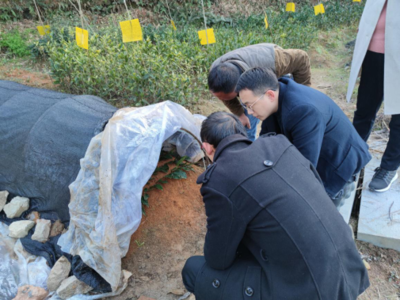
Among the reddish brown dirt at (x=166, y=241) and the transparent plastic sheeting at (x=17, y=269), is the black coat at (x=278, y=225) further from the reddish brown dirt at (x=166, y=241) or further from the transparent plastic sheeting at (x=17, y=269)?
the transparent plastic sheeting at (x=17, y=269)

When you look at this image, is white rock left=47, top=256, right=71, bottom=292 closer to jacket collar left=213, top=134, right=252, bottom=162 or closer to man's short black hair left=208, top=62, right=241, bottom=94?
jacket collar left=213, top=134, right=252, bottom=162

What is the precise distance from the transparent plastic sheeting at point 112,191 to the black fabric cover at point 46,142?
399 millimetres

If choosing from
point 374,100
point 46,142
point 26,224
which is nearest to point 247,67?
point 374,100

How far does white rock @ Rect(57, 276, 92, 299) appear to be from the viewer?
2260 mm

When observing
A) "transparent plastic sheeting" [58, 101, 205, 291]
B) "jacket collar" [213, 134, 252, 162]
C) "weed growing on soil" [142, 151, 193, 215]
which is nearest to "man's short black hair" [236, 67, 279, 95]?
"jacket collar" [213, 134, 252, 162]

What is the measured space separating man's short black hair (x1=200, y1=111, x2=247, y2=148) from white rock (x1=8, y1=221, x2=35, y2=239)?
2.13m

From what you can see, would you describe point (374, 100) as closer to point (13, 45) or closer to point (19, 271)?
point (19, 271)

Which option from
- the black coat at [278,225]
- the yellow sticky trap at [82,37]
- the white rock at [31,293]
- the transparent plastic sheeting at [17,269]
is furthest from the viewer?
the yellow sticky trap at [82,37]

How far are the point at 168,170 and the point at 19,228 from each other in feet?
4.71

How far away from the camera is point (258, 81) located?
1851mm

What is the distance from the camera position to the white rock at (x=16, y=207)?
2.97 m

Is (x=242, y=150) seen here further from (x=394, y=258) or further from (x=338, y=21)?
(x=338, y=21)

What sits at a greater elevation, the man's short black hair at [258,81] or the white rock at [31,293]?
the man's short black hair at [258,81]

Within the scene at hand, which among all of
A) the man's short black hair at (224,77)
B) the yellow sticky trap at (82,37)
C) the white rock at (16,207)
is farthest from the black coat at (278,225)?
the yellow sticky trap at (82,37)
